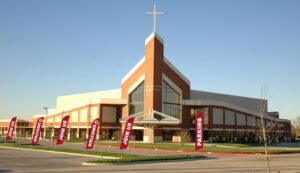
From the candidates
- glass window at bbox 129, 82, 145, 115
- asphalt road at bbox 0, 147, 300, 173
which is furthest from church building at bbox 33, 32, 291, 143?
asphalt road at bbox 0, 147, 300, 173

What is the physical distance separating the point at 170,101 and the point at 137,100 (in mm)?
7346

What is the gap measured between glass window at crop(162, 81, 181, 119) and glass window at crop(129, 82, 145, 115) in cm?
481

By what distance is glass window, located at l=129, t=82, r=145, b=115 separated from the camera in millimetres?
83625

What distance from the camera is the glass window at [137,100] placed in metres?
83.6

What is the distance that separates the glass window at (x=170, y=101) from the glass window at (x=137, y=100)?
4805mm

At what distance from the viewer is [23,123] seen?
13550cm

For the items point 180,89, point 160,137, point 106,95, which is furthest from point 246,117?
point 106,95

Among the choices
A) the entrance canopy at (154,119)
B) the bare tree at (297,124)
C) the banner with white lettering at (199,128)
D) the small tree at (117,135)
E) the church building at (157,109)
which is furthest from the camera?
the bare tree at (297,124)

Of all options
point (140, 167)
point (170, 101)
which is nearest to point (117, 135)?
point (170, 101)

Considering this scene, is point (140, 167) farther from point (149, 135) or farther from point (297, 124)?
point (297, 124)

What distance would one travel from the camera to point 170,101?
84.4 meters

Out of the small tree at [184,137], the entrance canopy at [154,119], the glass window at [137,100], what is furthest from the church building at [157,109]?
the small tree at [184,137]

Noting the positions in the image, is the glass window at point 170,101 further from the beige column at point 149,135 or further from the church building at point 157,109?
the beige column at point 149,135

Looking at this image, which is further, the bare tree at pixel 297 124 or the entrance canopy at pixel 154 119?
the bare tree at pixel 297 124
